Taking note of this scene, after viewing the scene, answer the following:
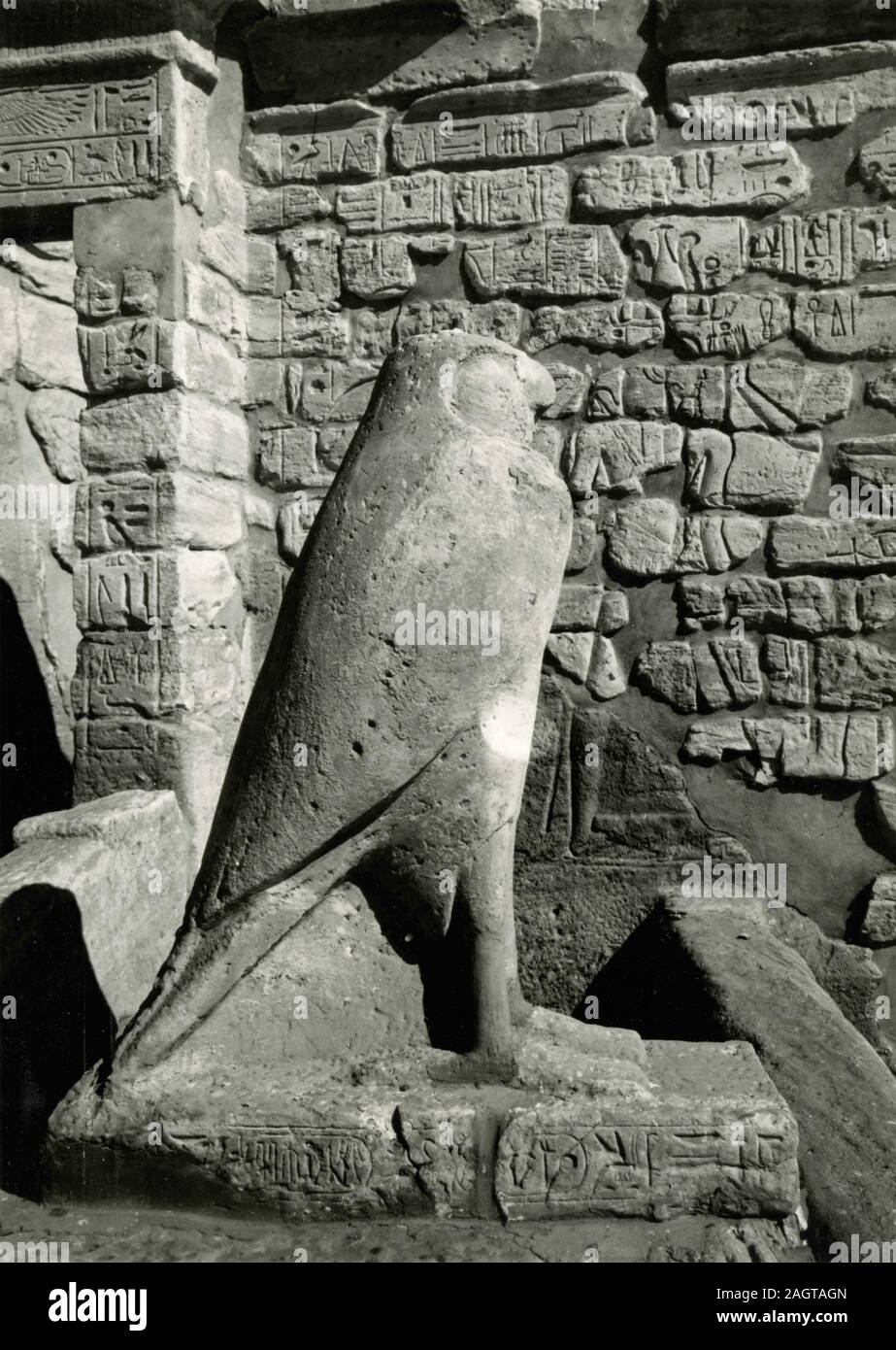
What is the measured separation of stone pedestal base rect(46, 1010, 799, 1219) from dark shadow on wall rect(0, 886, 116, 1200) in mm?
657

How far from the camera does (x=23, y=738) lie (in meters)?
4.11

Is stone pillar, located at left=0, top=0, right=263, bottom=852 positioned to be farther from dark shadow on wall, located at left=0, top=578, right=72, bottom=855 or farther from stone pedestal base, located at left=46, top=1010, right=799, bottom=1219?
stone pedestal base, located at left=46, top=1010, right=799, bottom=1219

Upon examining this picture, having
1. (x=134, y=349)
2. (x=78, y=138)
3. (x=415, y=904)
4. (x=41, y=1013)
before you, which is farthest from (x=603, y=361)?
(x=41, y=1013)

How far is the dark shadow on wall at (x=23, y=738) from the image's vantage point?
405cm

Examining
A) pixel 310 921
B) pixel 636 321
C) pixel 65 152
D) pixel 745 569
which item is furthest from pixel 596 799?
pixel 65 152

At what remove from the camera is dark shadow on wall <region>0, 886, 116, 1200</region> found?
8.93ft

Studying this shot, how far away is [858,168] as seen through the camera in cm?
368

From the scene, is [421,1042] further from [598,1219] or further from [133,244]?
[133,244]

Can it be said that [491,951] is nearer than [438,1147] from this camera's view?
No

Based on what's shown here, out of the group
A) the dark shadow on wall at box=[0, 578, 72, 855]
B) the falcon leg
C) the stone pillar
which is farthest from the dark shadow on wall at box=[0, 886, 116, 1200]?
the dark shadow on wall at box=[0, 578, 72, 855]

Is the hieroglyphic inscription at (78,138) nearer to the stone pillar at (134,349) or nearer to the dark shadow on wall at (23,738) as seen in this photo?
the stone pillar at (134,349)

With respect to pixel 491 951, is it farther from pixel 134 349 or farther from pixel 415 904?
pixel 134 349

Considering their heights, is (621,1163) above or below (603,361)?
below

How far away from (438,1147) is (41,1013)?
1355mm
